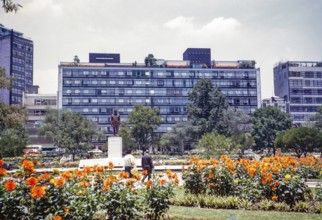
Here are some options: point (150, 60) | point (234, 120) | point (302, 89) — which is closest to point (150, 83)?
point (150, 60)

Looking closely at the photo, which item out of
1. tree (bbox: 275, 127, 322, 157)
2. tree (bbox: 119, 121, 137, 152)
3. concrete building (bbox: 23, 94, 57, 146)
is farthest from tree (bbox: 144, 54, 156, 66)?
tree (bbox: 275, 127, 322, 157)

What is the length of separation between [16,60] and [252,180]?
117861 mm

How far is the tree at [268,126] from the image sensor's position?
6097 cm

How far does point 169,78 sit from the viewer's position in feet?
328

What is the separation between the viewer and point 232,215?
9008 millimetres

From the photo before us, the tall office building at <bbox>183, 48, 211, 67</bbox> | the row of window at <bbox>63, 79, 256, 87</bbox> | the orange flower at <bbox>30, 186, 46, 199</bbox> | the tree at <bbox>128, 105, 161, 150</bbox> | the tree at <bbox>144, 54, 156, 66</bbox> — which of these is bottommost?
the orange flower at <bbox>30, 186, 46, 199</bbox>

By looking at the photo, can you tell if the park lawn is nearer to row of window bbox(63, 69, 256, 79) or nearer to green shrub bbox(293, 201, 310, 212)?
green shrub bbox(293, 201, 310, 212)

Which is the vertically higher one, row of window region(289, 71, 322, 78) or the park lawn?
row of window region(289, 71, 322, 78)

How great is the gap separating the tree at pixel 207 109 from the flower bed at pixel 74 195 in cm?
5588

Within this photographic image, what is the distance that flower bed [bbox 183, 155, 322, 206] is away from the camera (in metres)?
9.64

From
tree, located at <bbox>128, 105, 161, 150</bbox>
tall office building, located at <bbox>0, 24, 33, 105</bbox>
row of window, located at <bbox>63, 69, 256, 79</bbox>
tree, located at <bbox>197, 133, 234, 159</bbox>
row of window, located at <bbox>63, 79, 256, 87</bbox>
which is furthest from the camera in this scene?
tall office building, located at <bbox>0, 24, 33, 105</bbox>

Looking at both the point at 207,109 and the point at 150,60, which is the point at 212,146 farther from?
the point at 150,60

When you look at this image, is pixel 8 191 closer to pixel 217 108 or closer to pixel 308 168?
pixel 308 168

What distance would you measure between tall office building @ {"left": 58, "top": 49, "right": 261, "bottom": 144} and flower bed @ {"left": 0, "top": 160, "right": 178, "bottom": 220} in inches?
3407
